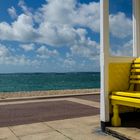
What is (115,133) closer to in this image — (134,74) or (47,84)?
(134,74)

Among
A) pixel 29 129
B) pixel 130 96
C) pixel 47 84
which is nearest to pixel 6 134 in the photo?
pixel 29 129

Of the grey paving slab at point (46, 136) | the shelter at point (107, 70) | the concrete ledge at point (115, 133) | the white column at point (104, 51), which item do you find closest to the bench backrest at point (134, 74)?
the shelter at point (107, 70)

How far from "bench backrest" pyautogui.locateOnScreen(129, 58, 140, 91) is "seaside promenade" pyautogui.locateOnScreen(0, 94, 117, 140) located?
105 centimetres

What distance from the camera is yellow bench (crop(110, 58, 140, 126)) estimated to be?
5082mm

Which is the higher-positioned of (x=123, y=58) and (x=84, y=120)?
(x=123, y=58)

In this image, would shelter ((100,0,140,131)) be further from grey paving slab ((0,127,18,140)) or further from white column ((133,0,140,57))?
grey paving slab ((0,127,18,140))

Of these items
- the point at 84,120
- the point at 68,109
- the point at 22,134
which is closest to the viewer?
the point at 22,134

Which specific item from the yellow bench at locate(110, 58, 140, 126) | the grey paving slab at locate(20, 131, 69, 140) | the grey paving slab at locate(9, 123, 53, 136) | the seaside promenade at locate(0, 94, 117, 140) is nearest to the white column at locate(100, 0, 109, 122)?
the yellow bench at locate(110, 58, 140, 126)

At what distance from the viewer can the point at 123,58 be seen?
5.96 m

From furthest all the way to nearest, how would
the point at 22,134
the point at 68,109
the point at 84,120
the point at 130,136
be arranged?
1. the point at 68,109
2. the point at 84,120
3. the point at 22,134
4. the point at 130,136

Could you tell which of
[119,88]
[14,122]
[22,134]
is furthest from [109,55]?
[14,122]

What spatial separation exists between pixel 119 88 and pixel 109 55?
682 millimetres

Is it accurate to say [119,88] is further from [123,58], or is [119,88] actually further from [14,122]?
[14,122]

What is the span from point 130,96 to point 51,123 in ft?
6.54
